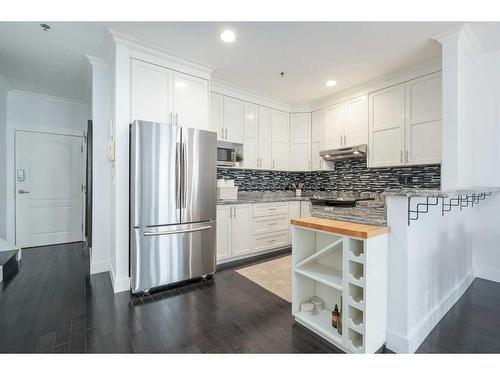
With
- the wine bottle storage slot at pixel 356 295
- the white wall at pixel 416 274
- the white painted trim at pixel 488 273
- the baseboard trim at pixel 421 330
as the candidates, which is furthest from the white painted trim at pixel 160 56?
the white painted trim at pixel 488 273

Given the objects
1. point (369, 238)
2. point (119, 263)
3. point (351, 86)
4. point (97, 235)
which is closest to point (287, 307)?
point (369, 238)

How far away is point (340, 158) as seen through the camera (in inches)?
159

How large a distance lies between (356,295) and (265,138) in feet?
10.2

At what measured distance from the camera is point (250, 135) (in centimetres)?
403

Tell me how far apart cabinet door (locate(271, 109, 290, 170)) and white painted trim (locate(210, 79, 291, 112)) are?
14 cm

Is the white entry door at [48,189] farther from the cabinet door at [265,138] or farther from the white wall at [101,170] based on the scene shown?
the cabinet door at [265,138]

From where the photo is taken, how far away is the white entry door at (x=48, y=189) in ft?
13.5

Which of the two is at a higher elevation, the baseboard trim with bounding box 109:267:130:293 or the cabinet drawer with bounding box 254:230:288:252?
the cabinet drawer with bounding box 254:230:288:252

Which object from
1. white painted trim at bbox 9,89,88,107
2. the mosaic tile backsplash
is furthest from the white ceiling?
the mosaic tile backsplash

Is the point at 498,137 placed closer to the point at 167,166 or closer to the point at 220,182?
the point at 220,182

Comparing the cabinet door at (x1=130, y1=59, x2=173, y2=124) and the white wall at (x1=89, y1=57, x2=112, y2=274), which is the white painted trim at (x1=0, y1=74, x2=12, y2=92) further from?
the cabinet door at (x1=130, y1=59, x2=173, y2=124)

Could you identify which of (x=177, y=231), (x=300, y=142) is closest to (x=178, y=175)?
(x=177, y=231)

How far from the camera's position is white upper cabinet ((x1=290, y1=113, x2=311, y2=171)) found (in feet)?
14.7

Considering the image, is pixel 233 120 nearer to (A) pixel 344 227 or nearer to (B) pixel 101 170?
(B) pixel 101 170
